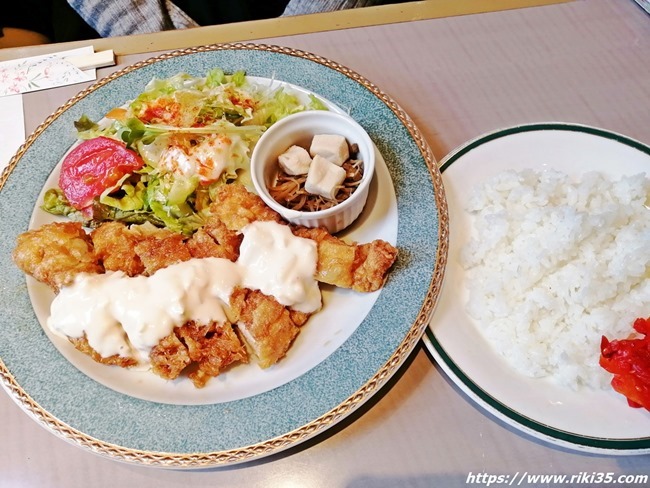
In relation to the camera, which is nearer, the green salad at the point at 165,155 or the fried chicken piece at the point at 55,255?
the fried chicken piece at the point at 55,255

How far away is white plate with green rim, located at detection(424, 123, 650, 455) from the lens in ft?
4.76

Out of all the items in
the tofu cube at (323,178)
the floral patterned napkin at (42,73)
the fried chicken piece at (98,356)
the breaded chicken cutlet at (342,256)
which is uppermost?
the tofu cube at (323,178)

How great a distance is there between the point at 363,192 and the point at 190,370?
0.83m

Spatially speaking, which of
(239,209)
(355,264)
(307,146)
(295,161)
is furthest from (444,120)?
(239,209)

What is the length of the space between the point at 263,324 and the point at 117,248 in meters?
0.61

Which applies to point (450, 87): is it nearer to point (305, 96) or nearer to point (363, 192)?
point (305, 96)

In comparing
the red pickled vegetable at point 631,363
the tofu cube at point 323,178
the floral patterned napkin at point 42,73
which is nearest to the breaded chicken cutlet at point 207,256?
the tofu cube at point 323,178

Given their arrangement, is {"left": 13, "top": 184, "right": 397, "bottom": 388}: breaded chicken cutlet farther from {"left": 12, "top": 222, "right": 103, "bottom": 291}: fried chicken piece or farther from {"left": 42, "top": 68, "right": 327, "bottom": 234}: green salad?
{"left": 42, "top": 68, "right": 327, "bottom": 234}: green salad

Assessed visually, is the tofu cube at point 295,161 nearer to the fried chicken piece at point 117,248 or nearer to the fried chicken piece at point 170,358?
the fried chicken piece at point 117,248

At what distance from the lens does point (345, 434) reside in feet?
5.24

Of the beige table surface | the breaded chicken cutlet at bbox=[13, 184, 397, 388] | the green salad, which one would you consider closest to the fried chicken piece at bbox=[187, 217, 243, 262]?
the breaded chicken cutlet at bbox=[13, 184, 397, 388]

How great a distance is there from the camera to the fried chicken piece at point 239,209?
181 cm

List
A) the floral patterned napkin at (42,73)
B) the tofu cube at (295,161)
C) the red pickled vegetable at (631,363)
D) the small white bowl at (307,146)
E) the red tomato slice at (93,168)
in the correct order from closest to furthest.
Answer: the red pickled vegetable at (631,363)
the small white bowl at (307,146)
the tofu cube at (295,161)
the red tomato slice at (93,168)
the floral patterned napkin at (42,73)

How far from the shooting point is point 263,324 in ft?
5.34
